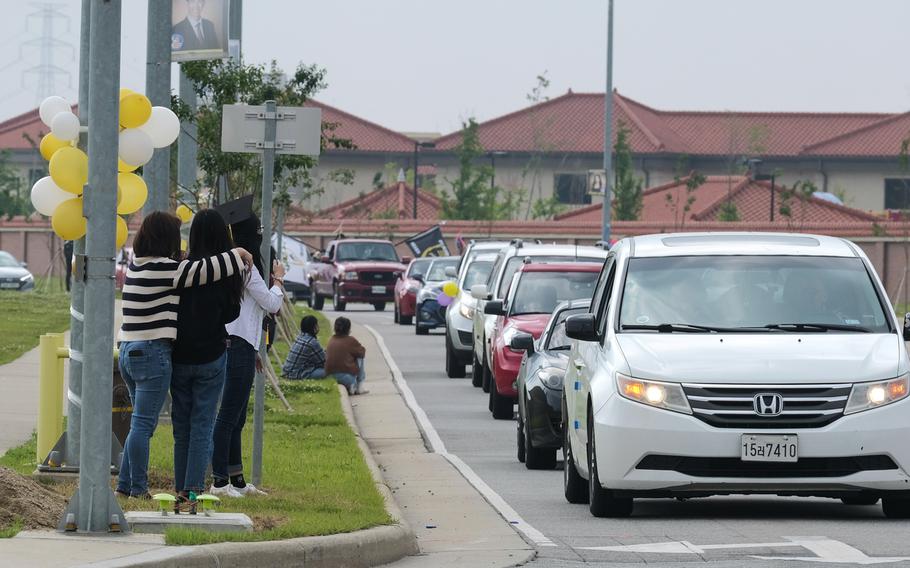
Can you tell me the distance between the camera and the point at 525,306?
906 inches

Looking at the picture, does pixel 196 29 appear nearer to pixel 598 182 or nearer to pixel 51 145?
pixel 51 145

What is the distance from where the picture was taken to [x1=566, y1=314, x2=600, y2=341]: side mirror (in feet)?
41.5

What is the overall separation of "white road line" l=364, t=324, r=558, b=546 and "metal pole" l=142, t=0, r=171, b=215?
11.4 ft

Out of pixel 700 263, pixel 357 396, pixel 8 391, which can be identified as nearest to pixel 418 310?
pixel 357 396

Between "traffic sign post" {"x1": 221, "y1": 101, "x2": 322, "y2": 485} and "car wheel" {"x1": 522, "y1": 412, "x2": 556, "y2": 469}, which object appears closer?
"traffic sign post" {"x1": 221, "y1": 101, "x2": 322, "y2": 485}

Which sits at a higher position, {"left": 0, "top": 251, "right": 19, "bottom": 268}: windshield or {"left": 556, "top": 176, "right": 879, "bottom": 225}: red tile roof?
{"left": 556, "top": 176, "right": 879, "bottom": 225}: red tile roof

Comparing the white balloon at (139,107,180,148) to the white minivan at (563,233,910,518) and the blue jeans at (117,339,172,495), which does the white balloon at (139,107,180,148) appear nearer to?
the blue jeans at (117,339,172,495)

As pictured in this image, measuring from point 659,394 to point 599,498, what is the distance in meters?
0.95

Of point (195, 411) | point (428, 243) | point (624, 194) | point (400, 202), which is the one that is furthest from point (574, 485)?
point (400, 202)

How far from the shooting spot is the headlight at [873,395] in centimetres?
1175

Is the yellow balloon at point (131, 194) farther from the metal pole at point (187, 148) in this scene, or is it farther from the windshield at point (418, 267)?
the windshield at point (418, 267)

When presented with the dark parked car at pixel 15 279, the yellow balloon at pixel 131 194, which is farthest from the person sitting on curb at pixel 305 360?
the dark parked car at pixel 15 279

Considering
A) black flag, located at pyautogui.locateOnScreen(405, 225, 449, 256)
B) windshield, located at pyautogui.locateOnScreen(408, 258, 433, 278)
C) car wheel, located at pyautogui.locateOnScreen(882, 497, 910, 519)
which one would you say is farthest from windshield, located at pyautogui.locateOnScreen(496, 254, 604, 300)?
black flag, located at pyautogui.locateOnScreen(405, 225, 449, 256)

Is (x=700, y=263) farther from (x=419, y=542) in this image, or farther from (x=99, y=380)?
(x=99, y=380)
